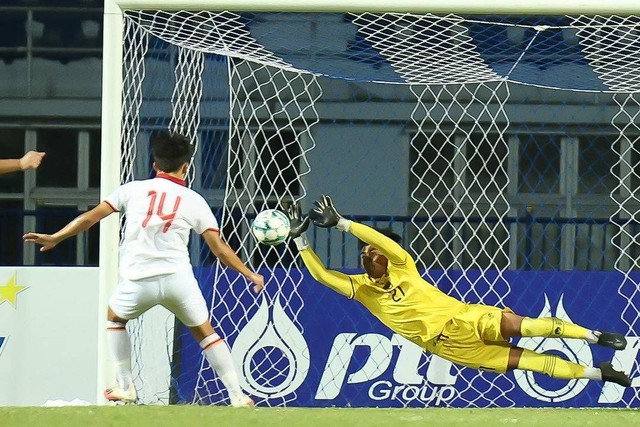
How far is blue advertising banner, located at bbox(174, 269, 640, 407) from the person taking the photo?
8.39 metres

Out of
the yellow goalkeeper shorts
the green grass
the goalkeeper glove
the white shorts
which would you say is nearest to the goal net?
the goalkeeper glove

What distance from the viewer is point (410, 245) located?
888 centimetres

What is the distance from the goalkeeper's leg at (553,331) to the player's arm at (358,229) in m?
0.62

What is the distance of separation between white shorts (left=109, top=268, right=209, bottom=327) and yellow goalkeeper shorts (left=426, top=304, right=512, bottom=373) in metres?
1.43

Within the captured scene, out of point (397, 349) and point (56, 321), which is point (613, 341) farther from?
point (56, 321)

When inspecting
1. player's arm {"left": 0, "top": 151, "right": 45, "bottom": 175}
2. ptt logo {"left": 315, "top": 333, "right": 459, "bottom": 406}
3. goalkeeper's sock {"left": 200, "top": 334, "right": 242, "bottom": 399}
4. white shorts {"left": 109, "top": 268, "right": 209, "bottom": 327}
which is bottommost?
ptt logo {"left": 315, "top": 333, "right": 459, "bottom": 406}

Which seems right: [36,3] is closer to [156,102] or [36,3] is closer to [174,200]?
[156,102]

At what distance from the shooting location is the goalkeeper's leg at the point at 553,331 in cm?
674

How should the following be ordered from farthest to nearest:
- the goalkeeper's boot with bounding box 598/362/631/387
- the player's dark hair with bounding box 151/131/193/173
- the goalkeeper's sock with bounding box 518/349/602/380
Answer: the goalkeeper's sock with bounding box 518/349/602/380
the goalkeeper's boot with bounding box 598/362/631/387
the player's dark hair with bounding box 151/131/193/173

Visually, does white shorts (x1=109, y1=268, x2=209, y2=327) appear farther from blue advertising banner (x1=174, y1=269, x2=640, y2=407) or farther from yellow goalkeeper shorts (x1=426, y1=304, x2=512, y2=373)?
blue advertising banner (x1=174, y1=269, x2=640, y2=407)

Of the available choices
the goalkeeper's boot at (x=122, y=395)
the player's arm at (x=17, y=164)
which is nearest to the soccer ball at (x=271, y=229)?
the goalkeeper's boot at (x=122, y=395)

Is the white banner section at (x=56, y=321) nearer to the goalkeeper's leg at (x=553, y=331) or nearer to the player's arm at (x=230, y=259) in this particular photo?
the player's arm at (x=230, y=259)

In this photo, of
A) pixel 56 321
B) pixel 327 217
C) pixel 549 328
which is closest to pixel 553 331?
pixel 549 328

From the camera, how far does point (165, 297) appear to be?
245 inches
